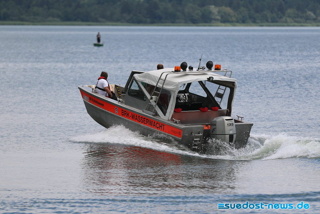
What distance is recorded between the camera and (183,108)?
19156 mm

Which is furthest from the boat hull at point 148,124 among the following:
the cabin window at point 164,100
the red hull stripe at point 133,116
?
the cabin window at point 164,100

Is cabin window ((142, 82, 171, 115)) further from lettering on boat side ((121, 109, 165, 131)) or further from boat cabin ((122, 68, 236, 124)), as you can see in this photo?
lettering on boat side ((121, 109, 165, 131))

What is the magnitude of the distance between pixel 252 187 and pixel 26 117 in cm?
1222

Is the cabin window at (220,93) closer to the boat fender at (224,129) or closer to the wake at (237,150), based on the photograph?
the wake at (237,150)

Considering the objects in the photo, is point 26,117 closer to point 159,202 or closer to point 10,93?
point 10,93

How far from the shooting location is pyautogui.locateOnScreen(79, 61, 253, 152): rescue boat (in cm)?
1788

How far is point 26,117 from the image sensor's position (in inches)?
984

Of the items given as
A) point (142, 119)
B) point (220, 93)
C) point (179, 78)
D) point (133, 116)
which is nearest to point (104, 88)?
point (133, 116)

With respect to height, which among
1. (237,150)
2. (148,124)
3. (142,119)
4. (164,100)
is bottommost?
(237,150)

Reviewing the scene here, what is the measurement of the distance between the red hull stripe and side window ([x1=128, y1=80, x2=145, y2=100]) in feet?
1.62

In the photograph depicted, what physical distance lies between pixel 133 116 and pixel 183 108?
146 cm

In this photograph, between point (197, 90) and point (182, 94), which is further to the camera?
point (197, 90)

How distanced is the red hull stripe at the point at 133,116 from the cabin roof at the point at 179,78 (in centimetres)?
99

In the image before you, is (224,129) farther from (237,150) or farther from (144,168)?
(144,168)
